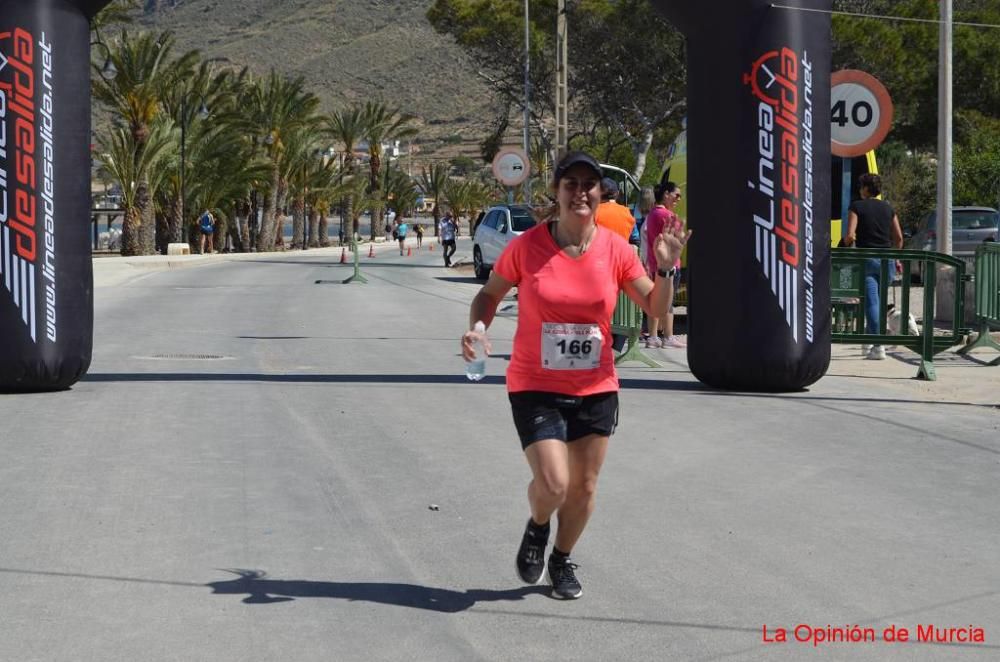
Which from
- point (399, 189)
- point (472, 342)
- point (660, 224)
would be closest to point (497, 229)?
point (660, 224)

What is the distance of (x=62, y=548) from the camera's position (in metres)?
6.37

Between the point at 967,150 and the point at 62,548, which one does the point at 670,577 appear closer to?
the point at 62,548

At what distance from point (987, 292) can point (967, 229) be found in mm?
14242

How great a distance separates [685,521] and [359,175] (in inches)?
3373

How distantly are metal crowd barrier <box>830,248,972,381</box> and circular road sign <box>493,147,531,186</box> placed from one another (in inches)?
618

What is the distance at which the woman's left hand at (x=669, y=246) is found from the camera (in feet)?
17.6

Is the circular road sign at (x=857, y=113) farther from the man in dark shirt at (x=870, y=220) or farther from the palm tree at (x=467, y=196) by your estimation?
the palm tree at (x=467, y=196)

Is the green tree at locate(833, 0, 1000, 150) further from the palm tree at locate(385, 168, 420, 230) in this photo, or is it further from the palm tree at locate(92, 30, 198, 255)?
the palm tree at locate(385, 168, 420, 230)

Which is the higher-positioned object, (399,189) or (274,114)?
(274,114)

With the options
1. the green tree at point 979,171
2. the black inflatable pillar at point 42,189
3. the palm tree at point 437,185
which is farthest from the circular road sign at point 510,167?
the palm tree at point 437,185

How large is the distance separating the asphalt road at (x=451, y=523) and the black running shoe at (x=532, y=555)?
4.2 inches

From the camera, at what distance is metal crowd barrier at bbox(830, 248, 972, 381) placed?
12.8 metres

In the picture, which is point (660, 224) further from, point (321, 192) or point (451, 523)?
point (321, 192)

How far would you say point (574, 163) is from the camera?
5.43 metres
